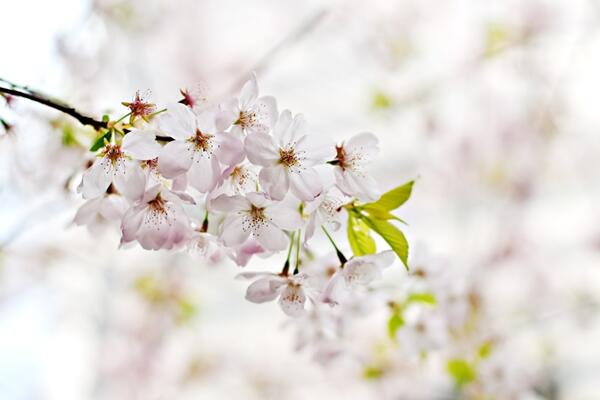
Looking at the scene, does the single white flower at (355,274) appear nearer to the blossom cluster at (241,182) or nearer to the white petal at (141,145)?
the blossom cluster at (241,182)

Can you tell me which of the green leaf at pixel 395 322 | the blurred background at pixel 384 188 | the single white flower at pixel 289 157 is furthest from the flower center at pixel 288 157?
the blurred background at pixel 384 188

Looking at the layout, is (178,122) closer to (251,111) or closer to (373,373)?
(251,111)

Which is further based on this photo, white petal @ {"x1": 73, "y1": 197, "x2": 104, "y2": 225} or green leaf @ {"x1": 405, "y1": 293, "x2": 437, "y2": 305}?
green leaf @ {"x1": 405, "y1": 293, "x2": 437, "y2": 305}

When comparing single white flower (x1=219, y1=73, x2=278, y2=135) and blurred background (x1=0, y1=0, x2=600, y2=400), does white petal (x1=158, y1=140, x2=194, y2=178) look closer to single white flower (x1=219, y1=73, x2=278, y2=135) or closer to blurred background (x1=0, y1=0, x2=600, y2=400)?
single white flower (x1=219, y1=73, x2=278, y2=135)

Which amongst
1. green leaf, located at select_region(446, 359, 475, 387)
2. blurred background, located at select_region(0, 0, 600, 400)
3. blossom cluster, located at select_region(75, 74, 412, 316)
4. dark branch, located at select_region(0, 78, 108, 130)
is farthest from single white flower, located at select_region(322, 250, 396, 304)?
blurred background, located at select_region(0, 0, 600, 400)

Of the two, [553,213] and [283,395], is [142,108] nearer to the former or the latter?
[283,395]

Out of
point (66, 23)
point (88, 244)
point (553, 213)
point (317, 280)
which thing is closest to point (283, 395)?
point (88, 244)
